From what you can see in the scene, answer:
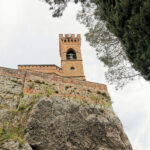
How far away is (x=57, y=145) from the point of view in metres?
8.10

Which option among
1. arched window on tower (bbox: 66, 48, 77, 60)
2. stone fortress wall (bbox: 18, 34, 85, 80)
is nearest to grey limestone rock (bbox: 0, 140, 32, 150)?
stone fortress wall (bbox: 18, 34, 85, 80)

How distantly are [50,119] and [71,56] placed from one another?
642 inches

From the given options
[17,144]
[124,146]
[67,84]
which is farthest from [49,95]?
[124,146]

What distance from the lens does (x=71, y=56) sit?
24469 millimetres

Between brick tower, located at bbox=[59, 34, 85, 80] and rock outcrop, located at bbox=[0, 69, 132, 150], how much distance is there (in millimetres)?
10393

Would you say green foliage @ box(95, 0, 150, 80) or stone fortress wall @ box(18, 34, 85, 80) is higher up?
stone fortress wall @ box(18, 34, 85, 80)

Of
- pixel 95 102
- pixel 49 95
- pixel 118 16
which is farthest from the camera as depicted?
pixel 95 102

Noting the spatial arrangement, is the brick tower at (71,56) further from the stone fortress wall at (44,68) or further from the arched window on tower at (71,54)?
the stone fortress wall at (44,68)

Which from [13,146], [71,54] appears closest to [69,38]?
[71,54]

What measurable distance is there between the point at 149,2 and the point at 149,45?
44.3 inches

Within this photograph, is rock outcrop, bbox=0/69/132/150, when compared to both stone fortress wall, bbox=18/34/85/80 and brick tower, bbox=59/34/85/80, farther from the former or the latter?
brick tower, bbox=59/34/85/80

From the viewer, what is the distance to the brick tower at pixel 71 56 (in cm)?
2239

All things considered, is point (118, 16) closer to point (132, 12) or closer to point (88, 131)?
point (132, 12)

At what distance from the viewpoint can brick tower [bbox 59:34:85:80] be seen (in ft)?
73.5
